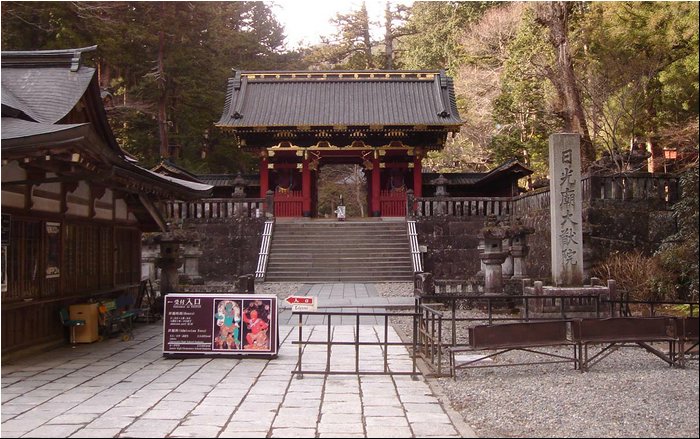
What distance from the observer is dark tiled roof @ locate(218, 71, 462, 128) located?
26562 mm

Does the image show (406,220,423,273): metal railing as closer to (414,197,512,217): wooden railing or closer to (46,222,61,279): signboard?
(414,197,512,217): wooden railing

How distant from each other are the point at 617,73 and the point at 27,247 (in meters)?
18.7

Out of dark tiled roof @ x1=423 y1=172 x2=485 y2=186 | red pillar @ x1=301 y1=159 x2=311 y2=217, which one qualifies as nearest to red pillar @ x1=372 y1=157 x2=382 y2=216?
dark tiled roof @ x1=423 y1=172 x2=485 y2=186

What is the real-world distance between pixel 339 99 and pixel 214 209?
30.6 ft

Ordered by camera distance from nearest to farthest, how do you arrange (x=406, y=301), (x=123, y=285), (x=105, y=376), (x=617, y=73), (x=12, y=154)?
(x=12, y=154), (x=105, y=376), (x=123, y=285), (x=406, y=301), (x=617, y=73)

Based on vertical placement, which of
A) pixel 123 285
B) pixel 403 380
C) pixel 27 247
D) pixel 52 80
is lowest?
pixel 403 380

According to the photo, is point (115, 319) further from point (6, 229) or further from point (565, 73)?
point (565, 73)

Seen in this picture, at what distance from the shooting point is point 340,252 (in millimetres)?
21500

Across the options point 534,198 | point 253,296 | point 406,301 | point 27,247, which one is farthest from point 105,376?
point 534,198

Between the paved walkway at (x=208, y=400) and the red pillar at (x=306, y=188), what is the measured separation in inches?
705

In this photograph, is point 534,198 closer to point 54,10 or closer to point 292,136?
point 292,136

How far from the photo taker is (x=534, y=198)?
20641 mm

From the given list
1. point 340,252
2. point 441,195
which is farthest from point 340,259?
point 441,195

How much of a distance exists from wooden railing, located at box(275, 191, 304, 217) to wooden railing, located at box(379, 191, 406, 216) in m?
3.63
